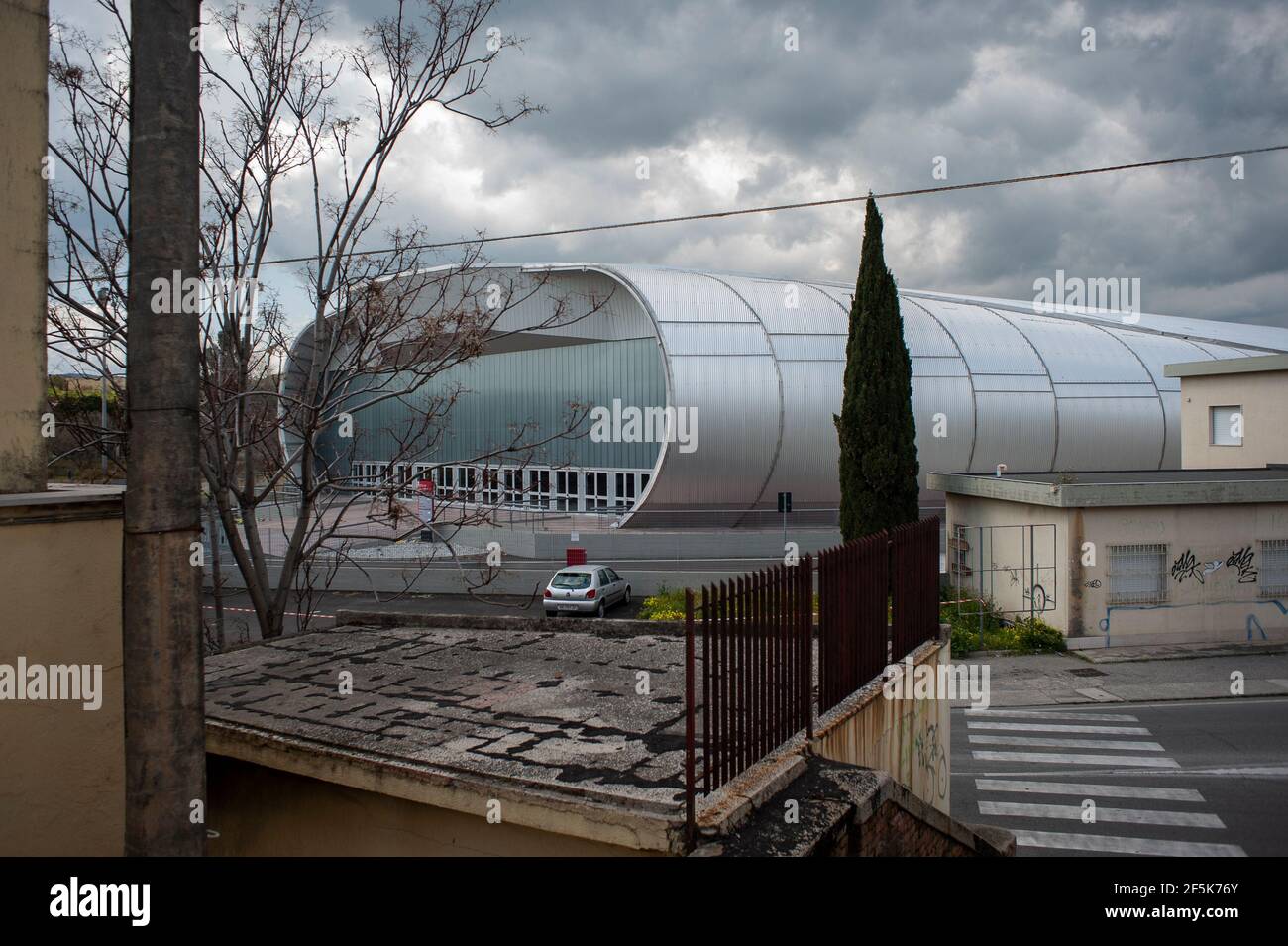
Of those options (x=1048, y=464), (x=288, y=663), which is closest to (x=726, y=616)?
(x=288, y=663)

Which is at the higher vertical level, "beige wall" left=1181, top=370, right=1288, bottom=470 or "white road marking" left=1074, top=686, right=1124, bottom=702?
"beige wall" left=1181, top=370, right=1288, bottom=470

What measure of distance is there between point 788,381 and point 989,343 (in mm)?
8721

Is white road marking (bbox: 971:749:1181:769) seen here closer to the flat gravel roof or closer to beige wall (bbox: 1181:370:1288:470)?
the flat gravel roof

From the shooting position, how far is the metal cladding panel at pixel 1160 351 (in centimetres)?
3253

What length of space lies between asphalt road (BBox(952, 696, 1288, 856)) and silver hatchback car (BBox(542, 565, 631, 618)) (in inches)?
368

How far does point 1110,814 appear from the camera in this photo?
936cm

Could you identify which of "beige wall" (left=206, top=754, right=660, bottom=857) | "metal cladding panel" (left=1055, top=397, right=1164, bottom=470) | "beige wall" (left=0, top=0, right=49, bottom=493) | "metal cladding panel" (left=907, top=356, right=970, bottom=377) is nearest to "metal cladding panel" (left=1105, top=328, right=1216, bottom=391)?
"metal cladding panel" (left=1055, top=397, right=1164, bottom=470)

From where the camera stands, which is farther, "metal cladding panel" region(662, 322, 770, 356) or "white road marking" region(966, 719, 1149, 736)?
"metal cladding panel" region(662, 322, 770, 356)

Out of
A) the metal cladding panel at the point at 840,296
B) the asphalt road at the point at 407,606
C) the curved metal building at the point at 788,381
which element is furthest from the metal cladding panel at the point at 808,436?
the asphalt road at the point at 407,606

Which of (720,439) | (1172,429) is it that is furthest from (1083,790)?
(1172,429)

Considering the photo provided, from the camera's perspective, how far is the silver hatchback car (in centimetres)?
2058

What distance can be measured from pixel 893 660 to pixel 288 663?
5.43 metres

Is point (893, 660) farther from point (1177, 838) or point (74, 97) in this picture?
point (74, 97)
